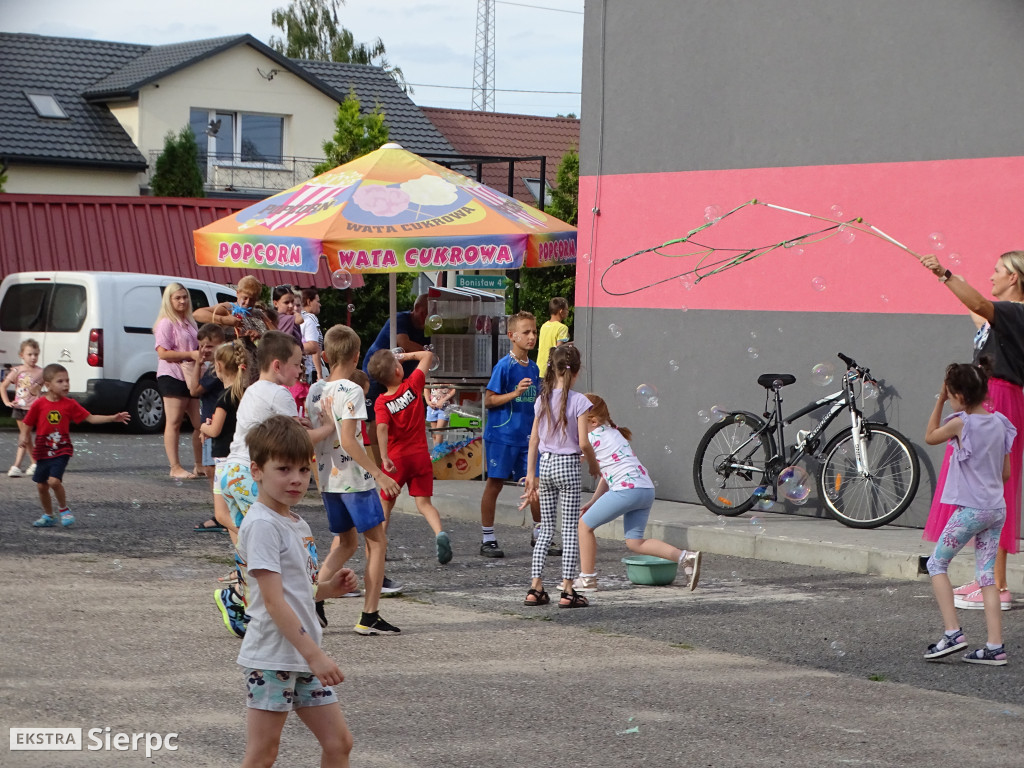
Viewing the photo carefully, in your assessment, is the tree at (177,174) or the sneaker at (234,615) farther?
the tree at (177,174)

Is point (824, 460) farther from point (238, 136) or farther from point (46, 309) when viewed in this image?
point (238, 136)

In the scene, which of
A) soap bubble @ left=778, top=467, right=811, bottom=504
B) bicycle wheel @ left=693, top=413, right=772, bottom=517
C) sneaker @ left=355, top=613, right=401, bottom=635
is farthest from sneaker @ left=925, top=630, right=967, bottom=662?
bicycle wheel @ left=693, top=413, right=772, bottom=517

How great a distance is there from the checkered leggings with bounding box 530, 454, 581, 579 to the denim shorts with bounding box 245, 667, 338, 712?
4.25 meters

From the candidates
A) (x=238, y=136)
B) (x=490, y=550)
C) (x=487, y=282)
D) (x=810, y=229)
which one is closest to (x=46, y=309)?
(x=487, y=282)

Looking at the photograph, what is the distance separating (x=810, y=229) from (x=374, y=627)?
5913 millimetres

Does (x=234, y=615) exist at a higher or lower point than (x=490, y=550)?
higher

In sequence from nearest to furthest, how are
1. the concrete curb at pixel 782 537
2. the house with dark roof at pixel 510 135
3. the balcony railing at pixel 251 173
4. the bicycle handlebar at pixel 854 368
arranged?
the concrete curb at pixel 782 537 < the bicycle handlebar at pixel 854 368 < the balcony railing at pixel 251 173 < the house with dark roof at pixel 510 135

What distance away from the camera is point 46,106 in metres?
35.1

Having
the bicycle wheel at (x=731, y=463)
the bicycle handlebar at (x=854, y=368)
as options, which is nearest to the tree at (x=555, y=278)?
the bicycle wheel at (x=731, y=463)

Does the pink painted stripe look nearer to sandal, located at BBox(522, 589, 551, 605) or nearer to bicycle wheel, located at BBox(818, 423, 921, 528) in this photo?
bicycle wheel, located at BBox(818, 423, 921, 528)

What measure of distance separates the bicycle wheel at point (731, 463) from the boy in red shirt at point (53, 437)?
4758 mm

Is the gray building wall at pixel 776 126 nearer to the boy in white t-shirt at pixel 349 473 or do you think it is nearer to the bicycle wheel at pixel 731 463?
the bicycle wheel at pixel 731 463

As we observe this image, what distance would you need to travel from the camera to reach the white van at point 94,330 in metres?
17.5

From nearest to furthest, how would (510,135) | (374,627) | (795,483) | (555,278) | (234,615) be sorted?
1. (234,615)
2. (374,627)
3. (795,483)
4. (555,278)
5. (510,135)
